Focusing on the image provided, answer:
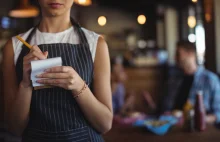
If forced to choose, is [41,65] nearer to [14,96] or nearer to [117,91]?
[14,96]

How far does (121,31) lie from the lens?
13.0 m

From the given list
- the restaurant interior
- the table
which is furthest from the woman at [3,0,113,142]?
the table

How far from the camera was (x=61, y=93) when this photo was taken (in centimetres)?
116

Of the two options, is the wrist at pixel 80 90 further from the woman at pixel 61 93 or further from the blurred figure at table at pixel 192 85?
the blurred figure at table at pixel 192 85

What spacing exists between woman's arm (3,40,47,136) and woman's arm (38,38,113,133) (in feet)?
0.29

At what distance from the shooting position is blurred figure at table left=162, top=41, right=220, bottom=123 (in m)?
3.35

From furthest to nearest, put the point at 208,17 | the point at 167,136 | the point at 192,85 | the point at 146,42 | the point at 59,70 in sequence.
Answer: the point at 146,42, the point at 208,17, the point at 192,85, the point at 167,136, the point at 59,70

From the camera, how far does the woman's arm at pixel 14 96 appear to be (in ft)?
3.64

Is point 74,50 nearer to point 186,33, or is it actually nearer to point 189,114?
point 189,114

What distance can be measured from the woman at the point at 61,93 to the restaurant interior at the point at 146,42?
31 cm

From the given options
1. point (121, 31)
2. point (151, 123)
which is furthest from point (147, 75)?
point (121, 31)

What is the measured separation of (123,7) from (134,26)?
87 cm

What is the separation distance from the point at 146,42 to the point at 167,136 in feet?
35.3

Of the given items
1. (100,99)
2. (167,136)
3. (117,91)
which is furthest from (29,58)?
(117,91)
